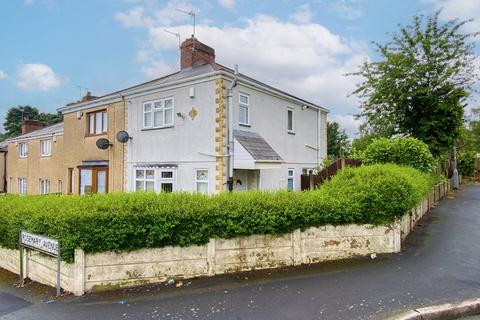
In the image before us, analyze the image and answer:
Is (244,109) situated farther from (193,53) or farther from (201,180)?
(193,53)

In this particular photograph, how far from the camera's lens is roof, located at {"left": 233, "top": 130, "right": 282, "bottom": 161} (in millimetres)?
12543

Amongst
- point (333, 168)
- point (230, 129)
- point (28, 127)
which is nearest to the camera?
point (230, 129)

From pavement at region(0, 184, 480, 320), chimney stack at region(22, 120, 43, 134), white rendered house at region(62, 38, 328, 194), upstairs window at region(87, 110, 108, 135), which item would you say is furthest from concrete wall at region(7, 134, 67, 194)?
pavement at region(0, 184, 480, 320)

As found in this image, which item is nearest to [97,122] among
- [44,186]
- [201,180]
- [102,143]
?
[102,143]

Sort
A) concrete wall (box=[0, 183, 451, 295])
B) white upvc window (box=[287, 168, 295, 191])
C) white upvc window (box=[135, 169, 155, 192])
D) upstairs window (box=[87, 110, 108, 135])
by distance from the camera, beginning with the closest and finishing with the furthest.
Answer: concrete wall (box=[0, 183, 451, 295])
white upvc window (box=[135, 169, 155, 192])
white upvc window (box=[287, 168, 295, 191])
upstairs window (box=[87, 110, 108, 135])

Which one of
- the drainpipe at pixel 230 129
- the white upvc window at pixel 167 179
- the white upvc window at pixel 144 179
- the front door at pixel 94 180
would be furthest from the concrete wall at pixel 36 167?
the drainpipe at pixel 230 129

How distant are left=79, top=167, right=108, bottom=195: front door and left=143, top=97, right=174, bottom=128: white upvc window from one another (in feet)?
12.8

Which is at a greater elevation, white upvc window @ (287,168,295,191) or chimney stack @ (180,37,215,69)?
chimney stack @ (180,37,215,69)

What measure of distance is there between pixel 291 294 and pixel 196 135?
8714mm

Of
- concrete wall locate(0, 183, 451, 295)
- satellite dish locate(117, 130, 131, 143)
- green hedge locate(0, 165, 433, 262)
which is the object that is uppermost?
satellite dish locate(117, 130, 131, 143)

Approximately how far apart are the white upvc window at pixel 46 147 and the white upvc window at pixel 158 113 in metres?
12.4

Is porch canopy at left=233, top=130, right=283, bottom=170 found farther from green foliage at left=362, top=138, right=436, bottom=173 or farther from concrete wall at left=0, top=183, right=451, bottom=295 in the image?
concrete wall at left=0, top=183, right=451, bottom=295

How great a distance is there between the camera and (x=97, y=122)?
17875 mm

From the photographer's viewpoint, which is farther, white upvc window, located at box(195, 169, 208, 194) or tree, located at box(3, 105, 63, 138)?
tree, located at box(3, 105, 63, 138)
